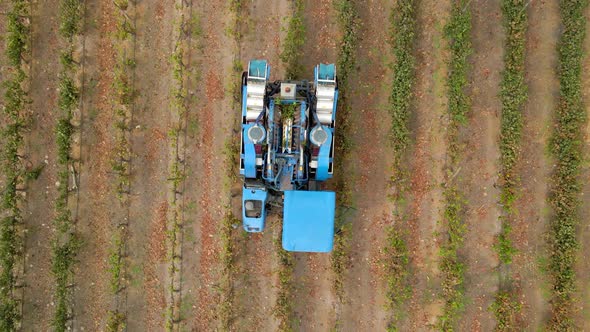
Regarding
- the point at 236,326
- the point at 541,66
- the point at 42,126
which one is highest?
the point at 541,66

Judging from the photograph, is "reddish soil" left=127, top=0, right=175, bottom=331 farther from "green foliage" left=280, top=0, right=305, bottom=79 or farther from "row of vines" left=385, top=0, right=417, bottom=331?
"row of vines" left=385, top=0, right=417, bottom=331

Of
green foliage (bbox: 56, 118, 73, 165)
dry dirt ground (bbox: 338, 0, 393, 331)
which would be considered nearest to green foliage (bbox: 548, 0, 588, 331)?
A: dry dirt ground (bbox: 338, 0, 393, 331)

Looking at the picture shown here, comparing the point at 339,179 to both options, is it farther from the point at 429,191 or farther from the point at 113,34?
the point at 113,34

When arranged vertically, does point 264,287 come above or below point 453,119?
below

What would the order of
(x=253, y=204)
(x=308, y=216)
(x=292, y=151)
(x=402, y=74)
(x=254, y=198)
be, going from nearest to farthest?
(x=308, y=216)
(x=292, y=151)
(x=254, y=198)
(x=253, y=204)
(x=402, y=74)

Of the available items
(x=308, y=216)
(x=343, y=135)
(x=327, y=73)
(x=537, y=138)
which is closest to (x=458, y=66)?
(x=537, y=138)

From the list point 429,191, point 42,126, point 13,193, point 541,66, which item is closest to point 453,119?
Answer: point 429,191

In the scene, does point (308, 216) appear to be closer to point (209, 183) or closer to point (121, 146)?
point (209, 183)
